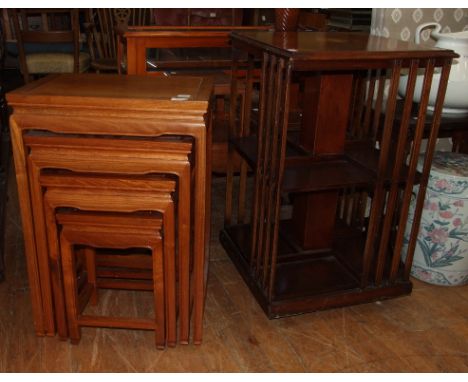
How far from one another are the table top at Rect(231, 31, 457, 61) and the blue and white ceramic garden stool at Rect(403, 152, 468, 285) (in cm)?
53

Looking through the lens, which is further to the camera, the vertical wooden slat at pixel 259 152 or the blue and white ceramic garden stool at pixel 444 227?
the blue and white ceramic garden stool at pixel 444 227

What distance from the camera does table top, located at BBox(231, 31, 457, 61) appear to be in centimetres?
137

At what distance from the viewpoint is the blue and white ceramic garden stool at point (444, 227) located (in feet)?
6.02

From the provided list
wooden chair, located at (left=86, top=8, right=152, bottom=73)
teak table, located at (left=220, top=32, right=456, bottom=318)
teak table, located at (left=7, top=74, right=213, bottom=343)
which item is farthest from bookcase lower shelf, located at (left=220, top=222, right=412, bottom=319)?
wooden chair, located at (left=86, top=8, right=152, bottom=73)

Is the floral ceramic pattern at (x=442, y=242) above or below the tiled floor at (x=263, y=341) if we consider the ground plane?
above

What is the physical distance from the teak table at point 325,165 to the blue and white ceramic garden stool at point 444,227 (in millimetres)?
133

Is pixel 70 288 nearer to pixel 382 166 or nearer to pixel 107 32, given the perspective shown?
pixel 382 166

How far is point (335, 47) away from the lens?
1488 mm

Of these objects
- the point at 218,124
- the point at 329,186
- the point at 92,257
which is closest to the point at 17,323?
the point at 92,257

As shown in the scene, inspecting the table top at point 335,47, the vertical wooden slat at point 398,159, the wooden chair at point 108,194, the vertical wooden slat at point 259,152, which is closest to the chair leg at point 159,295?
the wooden chair at point 108,194

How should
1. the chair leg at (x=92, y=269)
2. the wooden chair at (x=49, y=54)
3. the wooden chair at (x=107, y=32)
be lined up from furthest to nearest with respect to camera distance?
1. the wooden chair at (x=107, y=32)
2. the wooden chair at (x=49, y=54)
3. the chair leg at (x=92, y=269)

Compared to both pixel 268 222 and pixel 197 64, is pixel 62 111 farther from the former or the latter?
pixel 197 64

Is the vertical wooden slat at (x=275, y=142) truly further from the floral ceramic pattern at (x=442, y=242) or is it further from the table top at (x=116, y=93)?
the floral ceramic pattern at (x=442, y=242)

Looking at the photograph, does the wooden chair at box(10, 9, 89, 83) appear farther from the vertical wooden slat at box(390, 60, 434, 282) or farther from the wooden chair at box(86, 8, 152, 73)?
the vertical wooden slat at box(390, 60, 434, 282)
